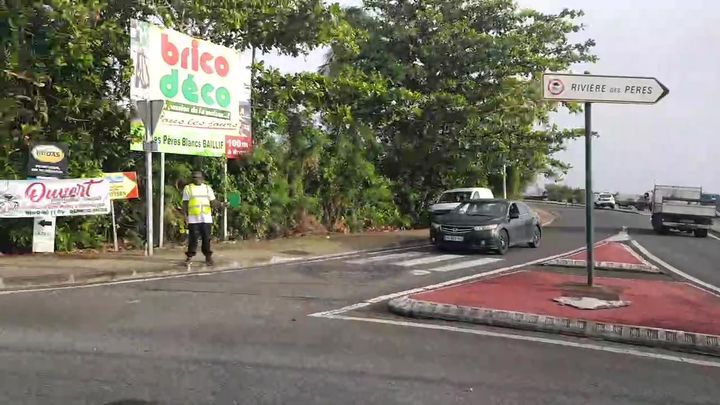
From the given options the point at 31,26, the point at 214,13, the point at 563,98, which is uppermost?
the point at 214,13

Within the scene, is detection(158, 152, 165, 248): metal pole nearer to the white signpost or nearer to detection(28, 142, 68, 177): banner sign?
detection(28, 142, 68, 177): banner sign

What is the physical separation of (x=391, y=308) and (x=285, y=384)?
3.31 meters

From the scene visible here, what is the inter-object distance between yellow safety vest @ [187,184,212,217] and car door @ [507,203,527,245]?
7801 millimetres

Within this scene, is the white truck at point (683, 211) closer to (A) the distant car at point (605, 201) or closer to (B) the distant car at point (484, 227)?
(B) the distant car at point (484, 227)

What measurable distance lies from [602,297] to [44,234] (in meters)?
9.89

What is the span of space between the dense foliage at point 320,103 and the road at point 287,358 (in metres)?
5.37

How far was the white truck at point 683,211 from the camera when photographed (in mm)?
25344

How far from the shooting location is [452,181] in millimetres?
27469

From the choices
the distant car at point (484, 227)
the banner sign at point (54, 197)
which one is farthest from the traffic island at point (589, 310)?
the banner sign at point (54, 197)

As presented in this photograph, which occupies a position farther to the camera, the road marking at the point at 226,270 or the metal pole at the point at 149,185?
the metal pole at the point at 149,185

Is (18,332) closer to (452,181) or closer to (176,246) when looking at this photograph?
(176,246)

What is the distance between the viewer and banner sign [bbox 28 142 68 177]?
1230 cm

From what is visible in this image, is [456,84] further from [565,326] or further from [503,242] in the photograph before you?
[565,326]

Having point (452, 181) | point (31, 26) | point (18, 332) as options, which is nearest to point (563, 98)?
point (18, 332)
